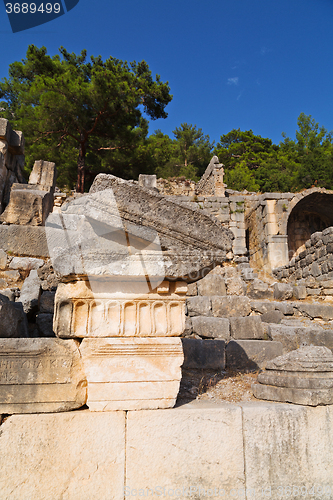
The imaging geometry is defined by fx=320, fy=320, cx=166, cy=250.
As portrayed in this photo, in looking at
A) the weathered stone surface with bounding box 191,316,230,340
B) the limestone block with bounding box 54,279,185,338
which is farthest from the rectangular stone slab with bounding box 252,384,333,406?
the weathered stone surface with bounding box 191,316,230,340

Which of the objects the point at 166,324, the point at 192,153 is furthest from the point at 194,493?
the point at 192,153

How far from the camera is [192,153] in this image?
27.6 meters

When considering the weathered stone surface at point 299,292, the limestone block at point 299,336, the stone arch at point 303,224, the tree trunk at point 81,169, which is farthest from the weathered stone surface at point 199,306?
the stone arch at point 303,224

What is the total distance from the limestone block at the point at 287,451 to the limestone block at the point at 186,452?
3.8 inches

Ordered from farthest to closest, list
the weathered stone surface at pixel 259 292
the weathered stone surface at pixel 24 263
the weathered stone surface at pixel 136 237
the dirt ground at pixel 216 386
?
the weathered stone surface at pixel 259 292
the weathered stone surface at pixel 24 263
the dirt ground at pixel 216 386
the weathered stone surface at pixel 136 237

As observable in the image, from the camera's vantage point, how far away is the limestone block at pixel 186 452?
205cm

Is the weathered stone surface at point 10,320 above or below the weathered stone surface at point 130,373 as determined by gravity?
above

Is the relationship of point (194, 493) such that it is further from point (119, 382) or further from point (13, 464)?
point (13, 464)

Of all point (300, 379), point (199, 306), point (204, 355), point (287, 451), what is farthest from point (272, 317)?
point (287, 451)

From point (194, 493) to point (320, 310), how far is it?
16.7 ft

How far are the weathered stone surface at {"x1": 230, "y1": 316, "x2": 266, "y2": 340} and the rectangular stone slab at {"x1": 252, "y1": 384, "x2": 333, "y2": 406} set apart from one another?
204 cm

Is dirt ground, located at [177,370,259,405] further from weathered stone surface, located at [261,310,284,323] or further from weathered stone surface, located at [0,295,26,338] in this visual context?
weathered stone surface, located at [261,310,284,323]

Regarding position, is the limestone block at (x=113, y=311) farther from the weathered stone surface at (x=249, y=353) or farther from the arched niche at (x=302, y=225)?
the arched niche at (x=302, y=225)

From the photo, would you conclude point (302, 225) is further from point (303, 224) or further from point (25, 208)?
point (25, 208)
